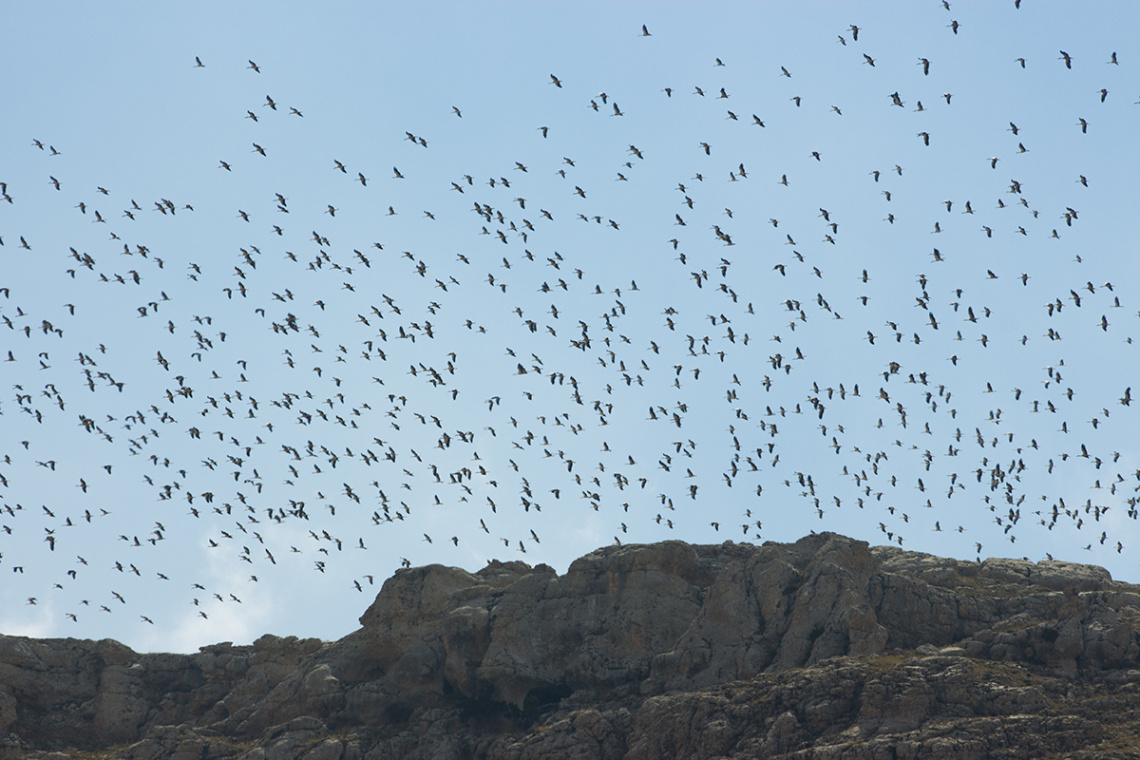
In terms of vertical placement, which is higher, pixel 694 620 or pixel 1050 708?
pixel 694 620

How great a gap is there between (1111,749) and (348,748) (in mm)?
65651

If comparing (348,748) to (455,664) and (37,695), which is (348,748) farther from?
(37,695)

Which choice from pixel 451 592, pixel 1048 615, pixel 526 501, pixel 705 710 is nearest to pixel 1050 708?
pixel 1048 615

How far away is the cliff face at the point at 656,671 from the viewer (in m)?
113

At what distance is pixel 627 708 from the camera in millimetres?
126688

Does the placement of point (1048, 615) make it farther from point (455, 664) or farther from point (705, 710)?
point (455, 664)

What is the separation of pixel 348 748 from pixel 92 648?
1569 inches

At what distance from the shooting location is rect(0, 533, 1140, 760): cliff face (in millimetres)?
112875

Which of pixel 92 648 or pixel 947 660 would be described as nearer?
pixel 947 660

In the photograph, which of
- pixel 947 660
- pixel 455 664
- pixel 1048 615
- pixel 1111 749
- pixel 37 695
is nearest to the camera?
pixel 1111 749

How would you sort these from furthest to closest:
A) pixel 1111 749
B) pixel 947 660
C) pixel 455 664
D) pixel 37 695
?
pixel 37 695 < pixel 455 664 < pixel 947 660 < pixel 1111 749

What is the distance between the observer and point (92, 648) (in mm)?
154000

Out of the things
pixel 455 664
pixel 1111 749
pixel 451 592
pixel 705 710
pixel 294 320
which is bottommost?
pixel 1111 749

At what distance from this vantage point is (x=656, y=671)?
426 feet
